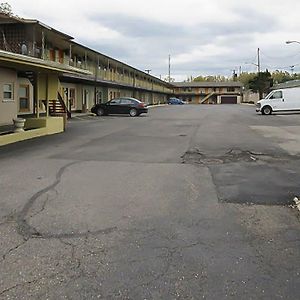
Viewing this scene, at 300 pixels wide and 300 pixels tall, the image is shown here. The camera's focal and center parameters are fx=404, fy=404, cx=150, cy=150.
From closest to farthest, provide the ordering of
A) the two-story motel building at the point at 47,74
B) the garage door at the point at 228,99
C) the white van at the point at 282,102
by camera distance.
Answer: the two-story motel building at the point at 47,74 → the white van at the point at 282,102 → the garage door at the point at 228,99

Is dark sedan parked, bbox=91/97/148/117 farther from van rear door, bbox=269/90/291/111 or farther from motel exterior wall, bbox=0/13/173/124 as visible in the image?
van rear door, bbox=269/90/291/111

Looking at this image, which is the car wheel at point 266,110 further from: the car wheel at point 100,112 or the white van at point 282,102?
the car wheel at point 100,112

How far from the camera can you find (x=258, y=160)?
34.0ft

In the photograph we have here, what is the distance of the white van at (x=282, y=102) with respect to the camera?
33.9 metres

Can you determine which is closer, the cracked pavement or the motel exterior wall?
the cracked pavement

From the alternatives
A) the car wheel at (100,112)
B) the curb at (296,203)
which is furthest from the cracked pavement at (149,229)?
the car wheel at (100,112)

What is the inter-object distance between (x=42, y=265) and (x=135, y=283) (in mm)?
1005

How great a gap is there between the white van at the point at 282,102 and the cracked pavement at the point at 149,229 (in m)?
24.9

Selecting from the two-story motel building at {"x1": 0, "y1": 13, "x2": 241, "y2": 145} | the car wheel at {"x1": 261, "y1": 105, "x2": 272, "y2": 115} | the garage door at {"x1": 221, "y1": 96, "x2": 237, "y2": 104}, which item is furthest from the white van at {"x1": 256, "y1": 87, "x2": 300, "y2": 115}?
the garage door at {"x1": 221, "y1": 96, "x2": 237, "y2": 104}

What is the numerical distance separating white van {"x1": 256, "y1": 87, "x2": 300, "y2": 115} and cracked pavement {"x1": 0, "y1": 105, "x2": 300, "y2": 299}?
2490 cm

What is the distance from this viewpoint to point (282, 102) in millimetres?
34156

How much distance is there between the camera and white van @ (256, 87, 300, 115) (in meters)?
33.9

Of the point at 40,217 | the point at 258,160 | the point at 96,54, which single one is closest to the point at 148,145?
the point at 258,160

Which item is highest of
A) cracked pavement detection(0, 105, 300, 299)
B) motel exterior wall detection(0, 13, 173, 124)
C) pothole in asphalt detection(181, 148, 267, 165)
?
motel exterior wall detection(0, 13, 173, 124)
